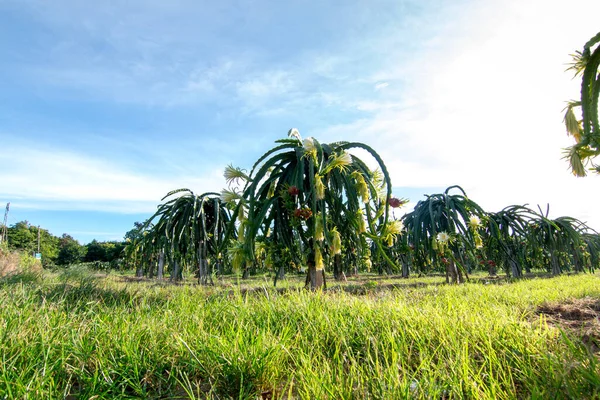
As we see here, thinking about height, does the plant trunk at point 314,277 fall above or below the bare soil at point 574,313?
above

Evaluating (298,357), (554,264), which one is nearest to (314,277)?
(298,357)

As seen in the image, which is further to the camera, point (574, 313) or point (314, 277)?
point (314, 277)

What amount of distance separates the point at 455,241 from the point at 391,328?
5472 mm

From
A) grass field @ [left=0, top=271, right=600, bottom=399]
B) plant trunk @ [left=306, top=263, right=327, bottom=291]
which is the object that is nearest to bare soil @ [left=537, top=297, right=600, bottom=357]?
grass field @ [left=0, top=271, right=600, bottom=399]

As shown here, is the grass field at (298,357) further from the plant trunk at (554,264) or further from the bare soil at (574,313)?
the plant trunk at (554,264)

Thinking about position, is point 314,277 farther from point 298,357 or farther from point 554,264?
point 554,264

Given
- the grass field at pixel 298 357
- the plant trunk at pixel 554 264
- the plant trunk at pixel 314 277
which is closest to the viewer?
the grass field at pixel 298 357

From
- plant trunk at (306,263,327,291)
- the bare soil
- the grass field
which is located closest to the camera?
the grass field

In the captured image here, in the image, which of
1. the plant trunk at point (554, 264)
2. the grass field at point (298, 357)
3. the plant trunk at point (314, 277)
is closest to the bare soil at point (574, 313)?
the grass field at point (298, 357)

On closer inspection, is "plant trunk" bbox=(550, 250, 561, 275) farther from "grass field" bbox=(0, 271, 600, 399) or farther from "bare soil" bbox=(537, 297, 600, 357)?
"grass field" bbox=(0, 271, 600, 399)

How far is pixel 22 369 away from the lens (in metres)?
1.47

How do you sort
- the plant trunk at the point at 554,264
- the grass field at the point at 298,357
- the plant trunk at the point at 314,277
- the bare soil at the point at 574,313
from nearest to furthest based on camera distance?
the grass field at the point at 298,357, the bare soil at the point at 574,313, the plant trunk at the point at 314,277, the plant trunk at the point at 554,264

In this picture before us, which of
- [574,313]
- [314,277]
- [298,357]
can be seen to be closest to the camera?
[298,357]

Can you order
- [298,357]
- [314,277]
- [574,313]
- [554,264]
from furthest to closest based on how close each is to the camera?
[554,264] < [314,277] < [574,313] < [298,357]
